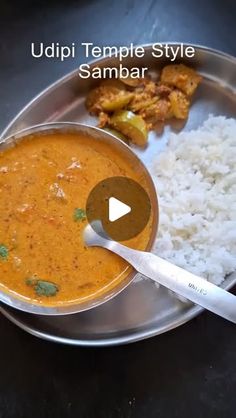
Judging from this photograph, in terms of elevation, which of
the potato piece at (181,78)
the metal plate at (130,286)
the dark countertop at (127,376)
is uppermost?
the potato piece at (181,78)

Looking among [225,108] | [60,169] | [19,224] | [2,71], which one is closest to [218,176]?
[225,108]

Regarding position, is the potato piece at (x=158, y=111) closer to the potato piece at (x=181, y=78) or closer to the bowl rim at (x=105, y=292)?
the potato piece at (x=181, y=78)

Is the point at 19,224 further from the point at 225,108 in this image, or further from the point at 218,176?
the point at 225,108

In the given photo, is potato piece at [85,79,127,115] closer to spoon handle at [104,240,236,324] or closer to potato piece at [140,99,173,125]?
potato piece at [140,99,173,125]

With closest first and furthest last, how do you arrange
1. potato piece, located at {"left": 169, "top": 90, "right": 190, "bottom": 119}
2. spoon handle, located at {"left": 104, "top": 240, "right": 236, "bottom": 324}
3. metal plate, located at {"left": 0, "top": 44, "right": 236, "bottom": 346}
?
spoon handle, located at {"left": 104, "top": 240, "right": 236, "bottom": 324}, metal plate, located at {"left": 0, "top": 44, "right": 236, "bottom": 346}, potato piece, located at {"left": 169, "top": 90, "right": 190, "bottom": 119}

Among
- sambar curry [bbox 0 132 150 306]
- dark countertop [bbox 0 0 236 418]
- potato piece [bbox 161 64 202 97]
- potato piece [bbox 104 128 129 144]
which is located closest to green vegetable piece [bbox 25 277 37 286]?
sambar curry [bbox 0 132 150 306]

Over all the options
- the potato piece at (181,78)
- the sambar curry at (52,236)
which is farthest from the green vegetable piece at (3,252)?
the potato piece at (181,78)

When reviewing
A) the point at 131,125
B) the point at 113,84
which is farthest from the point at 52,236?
the point at 113,84

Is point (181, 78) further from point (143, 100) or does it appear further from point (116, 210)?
point (116, 210)
